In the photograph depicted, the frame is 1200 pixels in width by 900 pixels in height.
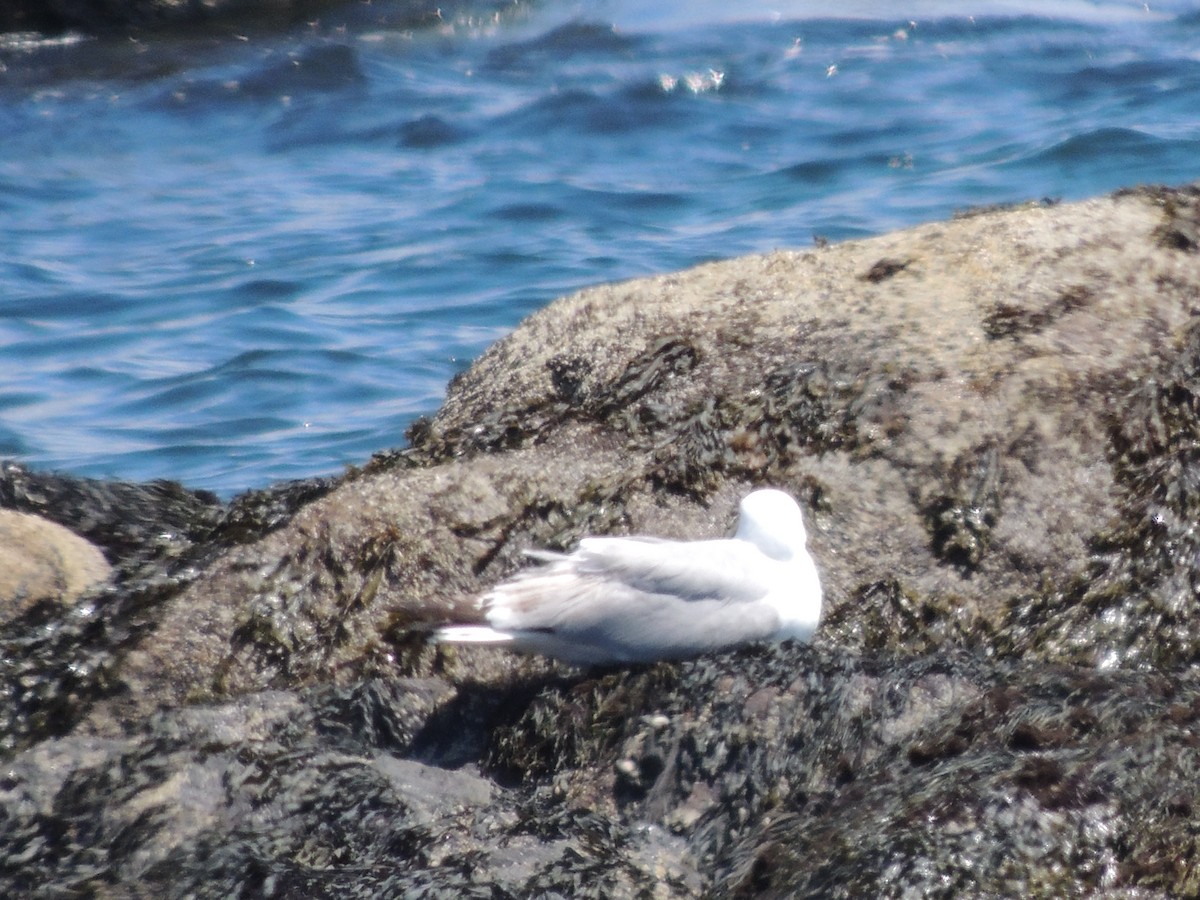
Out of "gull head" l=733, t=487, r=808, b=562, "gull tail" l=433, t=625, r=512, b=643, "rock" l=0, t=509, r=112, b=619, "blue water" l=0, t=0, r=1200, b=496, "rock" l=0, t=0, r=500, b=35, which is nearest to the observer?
"gull tail" l=433, t=625, r=512, b=643

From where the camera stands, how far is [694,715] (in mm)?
3793

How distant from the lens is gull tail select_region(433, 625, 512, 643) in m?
4.00

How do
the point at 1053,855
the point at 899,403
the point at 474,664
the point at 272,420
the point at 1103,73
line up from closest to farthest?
the point at 1053,855 < the point at 474,664 < the point at 899,403 < the point at 272,420 < the point at 1103,73

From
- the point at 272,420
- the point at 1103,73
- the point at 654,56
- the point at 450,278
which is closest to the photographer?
the point at 272,420

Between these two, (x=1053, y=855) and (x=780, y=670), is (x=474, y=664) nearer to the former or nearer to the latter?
(x=780, y=670)

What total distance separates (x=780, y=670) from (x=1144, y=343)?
6.18 feet

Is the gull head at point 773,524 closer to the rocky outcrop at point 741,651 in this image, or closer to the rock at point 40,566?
the rocky outcrop at point 741,651

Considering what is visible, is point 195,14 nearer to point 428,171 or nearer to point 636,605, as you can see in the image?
point 428,171

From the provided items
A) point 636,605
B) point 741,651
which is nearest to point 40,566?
point 636,605

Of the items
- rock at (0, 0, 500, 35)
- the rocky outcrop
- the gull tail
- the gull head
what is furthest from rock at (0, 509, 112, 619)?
rock at (0, 0, 500, 35)

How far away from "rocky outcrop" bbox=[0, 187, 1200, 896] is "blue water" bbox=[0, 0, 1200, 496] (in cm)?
329

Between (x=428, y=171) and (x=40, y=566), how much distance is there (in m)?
8.25

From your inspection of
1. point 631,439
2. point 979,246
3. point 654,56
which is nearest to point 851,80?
point 654,56

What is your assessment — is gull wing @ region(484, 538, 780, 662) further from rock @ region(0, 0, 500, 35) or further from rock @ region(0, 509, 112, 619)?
rock @ region(0, 0, 500, 35)
